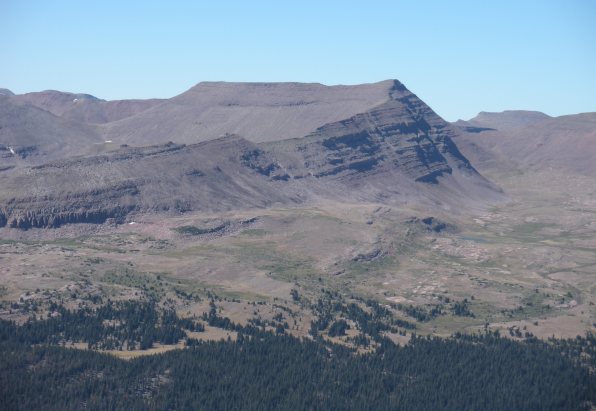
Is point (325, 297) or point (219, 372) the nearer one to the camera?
point (219, 372)

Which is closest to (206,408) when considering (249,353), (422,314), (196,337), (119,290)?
(249,353)

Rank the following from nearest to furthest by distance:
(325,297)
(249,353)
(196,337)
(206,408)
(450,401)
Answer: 1. (206,408)
2. (450,401)
3. (249,353)
4. (196,337)
5. (325,297)

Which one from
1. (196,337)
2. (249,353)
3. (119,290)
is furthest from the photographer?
(119,290)

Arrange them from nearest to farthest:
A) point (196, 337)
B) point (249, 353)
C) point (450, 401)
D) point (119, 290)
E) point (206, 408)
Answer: point (206, 408)
point (450, 401)
point (249, 353)
point (196, 337)
point (119, 290)

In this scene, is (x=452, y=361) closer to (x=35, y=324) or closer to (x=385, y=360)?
(x=385, y=360)

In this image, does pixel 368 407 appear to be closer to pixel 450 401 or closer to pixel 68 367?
pixel 450 401

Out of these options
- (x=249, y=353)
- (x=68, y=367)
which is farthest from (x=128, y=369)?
(x=249, y=353)
